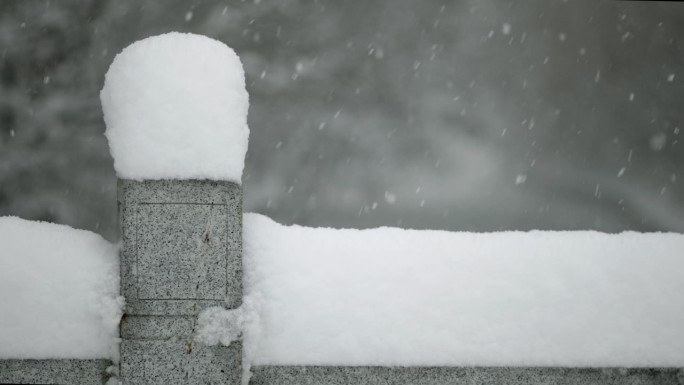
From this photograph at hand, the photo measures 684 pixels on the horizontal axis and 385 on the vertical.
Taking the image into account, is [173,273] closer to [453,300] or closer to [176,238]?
[176,238]

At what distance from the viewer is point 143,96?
Result: 12.1ft

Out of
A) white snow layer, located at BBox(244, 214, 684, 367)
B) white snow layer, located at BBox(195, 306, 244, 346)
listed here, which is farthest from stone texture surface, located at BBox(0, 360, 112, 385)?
white snow layer, located at BBox(244, 214, 684, 367)

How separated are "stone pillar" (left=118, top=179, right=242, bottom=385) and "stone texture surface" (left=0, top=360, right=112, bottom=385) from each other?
0.23m

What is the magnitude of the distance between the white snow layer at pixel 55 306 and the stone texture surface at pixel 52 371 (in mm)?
43

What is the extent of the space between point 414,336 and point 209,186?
1.61 metres

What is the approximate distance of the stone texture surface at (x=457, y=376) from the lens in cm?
386

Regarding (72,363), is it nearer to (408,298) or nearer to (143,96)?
(143,96)

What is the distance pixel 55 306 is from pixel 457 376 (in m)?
2.54

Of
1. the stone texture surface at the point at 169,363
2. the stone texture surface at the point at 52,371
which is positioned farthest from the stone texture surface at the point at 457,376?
the stone texture surface at the point at 52,371

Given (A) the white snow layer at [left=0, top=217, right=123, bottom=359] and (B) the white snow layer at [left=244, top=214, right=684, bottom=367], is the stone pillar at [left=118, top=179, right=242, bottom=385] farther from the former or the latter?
(B) the white snow layer at [left=244, top=214, right=684, bottom=367]

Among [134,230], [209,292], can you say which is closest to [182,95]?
[134,230]

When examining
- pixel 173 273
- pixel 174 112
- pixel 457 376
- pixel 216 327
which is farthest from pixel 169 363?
pixel 457 376

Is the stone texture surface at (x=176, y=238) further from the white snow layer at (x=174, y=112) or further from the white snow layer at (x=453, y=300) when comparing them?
the white snow layer at (x=453, y=300)

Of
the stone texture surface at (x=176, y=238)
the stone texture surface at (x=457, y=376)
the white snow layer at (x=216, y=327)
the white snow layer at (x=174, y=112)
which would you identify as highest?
the white snow layer at (x=174, y=112)
